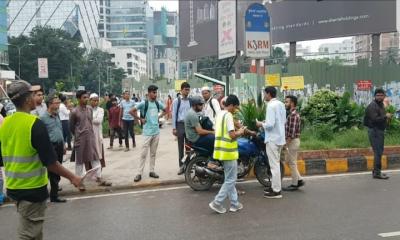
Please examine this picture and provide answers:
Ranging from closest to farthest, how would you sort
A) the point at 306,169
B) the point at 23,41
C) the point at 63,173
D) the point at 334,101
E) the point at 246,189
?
the point at 63,173
the point at 246,189
the point at 306,169
the point at 334,101
the point at 23,41


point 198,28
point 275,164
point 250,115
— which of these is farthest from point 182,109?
point 198,28

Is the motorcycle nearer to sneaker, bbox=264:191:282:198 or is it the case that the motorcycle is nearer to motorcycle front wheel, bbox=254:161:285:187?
motorcycle front wheel, bbox=254:161:285:187

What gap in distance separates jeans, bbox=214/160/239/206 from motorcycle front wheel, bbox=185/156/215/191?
1.41 m

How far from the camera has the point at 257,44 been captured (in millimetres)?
10305

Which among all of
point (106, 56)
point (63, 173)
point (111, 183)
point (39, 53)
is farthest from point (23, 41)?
point (63, 173)

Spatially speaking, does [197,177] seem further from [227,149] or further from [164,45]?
[164,45]

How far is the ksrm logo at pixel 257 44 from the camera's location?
10211 millimetres

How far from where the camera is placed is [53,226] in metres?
6.23

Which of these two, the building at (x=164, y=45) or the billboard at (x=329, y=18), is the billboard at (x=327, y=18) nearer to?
the billboard at (x=329, y=18)

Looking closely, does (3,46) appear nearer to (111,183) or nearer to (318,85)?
(318,85)

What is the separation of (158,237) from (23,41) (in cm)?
7603

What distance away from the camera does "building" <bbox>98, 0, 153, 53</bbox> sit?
166500 millimetres

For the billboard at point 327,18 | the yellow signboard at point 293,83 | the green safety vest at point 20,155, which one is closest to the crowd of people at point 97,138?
the green safety vest at point 20,155

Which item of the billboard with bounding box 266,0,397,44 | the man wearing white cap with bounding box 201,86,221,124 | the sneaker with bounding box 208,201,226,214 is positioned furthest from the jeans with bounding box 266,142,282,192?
the billboard with bounding box 266,0,397,44
